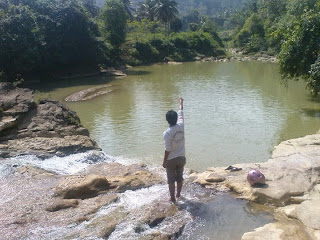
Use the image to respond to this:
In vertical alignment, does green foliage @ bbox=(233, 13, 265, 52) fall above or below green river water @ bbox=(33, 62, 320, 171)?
above

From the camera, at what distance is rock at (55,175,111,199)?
6.59m

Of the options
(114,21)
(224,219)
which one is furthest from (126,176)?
(114,21)

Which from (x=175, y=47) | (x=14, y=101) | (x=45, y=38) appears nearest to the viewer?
(x=14, y=101)

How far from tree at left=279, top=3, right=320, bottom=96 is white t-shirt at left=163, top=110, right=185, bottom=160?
9.29 m

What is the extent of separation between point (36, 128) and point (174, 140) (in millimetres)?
6302

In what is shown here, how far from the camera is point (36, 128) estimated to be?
1074cm

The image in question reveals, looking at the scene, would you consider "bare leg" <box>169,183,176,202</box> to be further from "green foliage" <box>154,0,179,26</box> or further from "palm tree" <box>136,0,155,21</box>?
"palm tree" <box>136,0,155,21</box>

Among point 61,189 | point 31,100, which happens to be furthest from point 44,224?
point 31,100

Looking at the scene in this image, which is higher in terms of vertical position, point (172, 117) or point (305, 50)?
point (305, 50)

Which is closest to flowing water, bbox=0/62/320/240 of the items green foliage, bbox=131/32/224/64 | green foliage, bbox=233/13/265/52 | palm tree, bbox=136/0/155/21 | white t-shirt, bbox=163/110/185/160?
white t-shirt, bbox=163/110/185/160

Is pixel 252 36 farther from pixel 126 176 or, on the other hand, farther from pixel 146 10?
pixel 126 176

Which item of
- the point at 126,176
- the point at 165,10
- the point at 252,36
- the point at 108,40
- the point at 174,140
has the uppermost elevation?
the point at 165,10

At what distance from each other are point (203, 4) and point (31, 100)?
194 metres

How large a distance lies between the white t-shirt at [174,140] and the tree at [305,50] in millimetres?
9294
